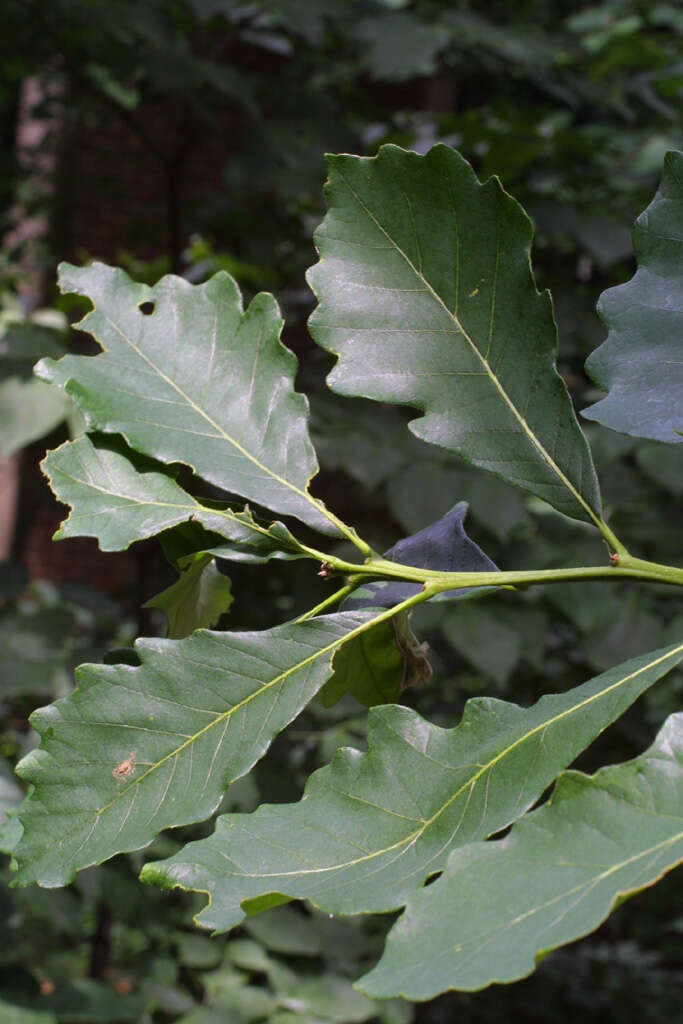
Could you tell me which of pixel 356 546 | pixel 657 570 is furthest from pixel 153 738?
pixel 657 570

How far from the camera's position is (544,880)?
0.33 m

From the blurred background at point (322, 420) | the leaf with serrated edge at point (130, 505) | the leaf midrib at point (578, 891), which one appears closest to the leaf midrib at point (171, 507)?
the leaf with serrated edge at point (130, 505)

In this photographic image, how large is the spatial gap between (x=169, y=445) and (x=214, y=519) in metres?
0.04

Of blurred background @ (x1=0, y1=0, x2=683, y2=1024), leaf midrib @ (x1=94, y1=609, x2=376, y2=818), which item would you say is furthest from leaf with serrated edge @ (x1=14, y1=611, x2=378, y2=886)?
blurred background @ (x1=0, y1=0, x2=683, y2=1024)

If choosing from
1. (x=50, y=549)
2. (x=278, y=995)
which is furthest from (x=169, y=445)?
(x=50, y=549)

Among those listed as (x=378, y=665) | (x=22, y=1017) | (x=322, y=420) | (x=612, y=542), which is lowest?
(x=22, y=1017)

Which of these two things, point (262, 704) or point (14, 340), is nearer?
point (262, 704)

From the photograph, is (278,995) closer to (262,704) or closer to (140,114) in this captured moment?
(262,704)

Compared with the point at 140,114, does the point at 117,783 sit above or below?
above

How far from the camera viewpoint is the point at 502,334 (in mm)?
525

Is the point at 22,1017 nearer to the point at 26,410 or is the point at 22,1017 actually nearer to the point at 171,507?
the point at 26,410

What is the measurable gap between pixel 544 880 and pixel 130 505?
25 centimetres

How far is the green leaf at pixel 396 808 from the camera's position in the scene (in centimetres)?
40

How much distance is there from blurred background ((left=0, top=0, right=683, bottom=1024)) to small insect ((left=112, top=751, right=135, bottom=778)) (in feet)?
2.62
